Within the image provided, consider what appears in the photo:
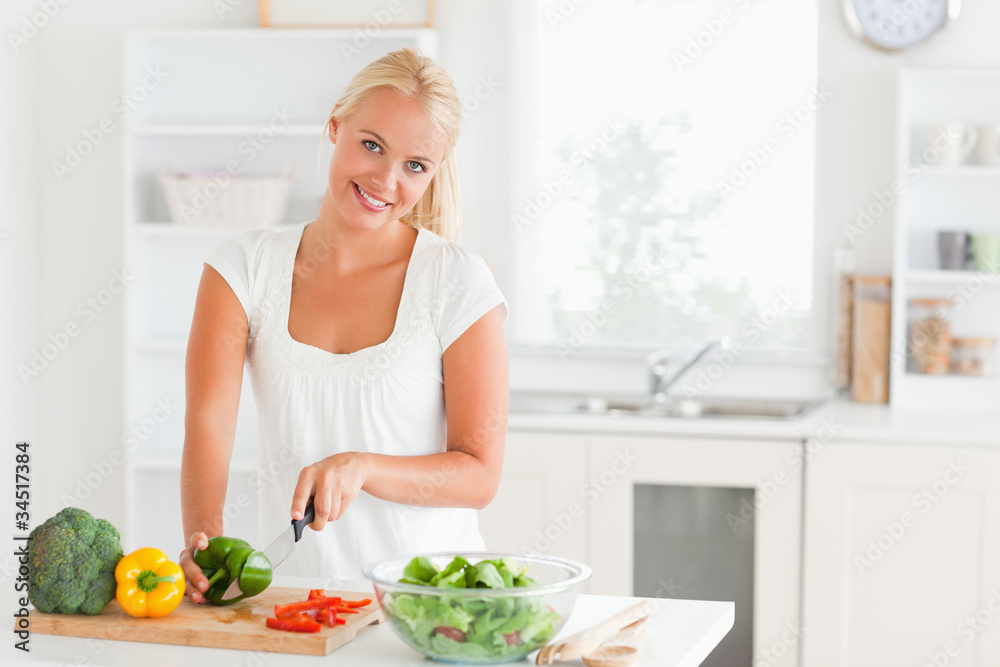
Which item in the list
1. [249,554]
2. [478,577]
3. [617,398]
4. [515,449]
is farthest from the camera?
[617,398]

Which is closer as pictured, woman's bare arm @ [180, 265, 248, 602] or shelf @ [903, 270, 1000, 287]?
woman's bare arm @ [180, 265, 248, 602]

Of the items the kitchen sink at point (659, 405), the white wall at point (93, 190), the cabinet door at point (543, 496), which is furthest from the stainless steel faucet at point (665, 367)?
the cabinet door at point (543, 496)

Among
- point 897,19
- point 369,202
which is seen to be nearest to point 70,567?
point 369,202

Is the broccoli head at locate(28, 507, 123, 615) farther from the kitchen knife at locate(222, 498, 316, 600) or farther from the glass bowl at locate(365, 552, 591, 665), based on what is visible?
the glass bowl at locate(365, 552, 591, 665)

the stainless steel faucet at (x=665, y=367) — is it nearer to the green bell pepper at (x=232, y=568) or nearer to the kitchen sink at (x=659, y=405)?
the kitchen sink at (x=659, y=405)

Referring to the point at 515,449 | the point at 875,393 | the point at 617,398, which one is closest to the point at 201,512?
the point at 515,449

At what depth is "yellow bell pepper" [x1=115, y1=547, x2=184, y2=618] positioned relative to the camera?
1232mm

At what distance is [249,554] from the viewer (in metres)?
1.28

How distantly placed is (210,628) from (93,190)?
2.63m

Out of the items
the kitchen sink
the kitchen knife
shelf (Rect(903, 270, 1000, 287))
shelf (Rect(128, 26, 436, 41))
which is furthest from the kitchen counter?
shelf (Rect(128, 26, 436, 41))

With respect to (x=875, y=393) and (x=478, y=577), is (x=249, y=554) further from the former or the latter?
(x=875, y=393)

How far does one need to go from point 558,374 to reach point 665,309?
1.30 feet

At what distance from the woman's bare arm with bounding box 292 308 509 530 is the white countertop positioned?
48.1 inches

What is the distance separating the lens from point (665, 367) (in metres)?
3.23
